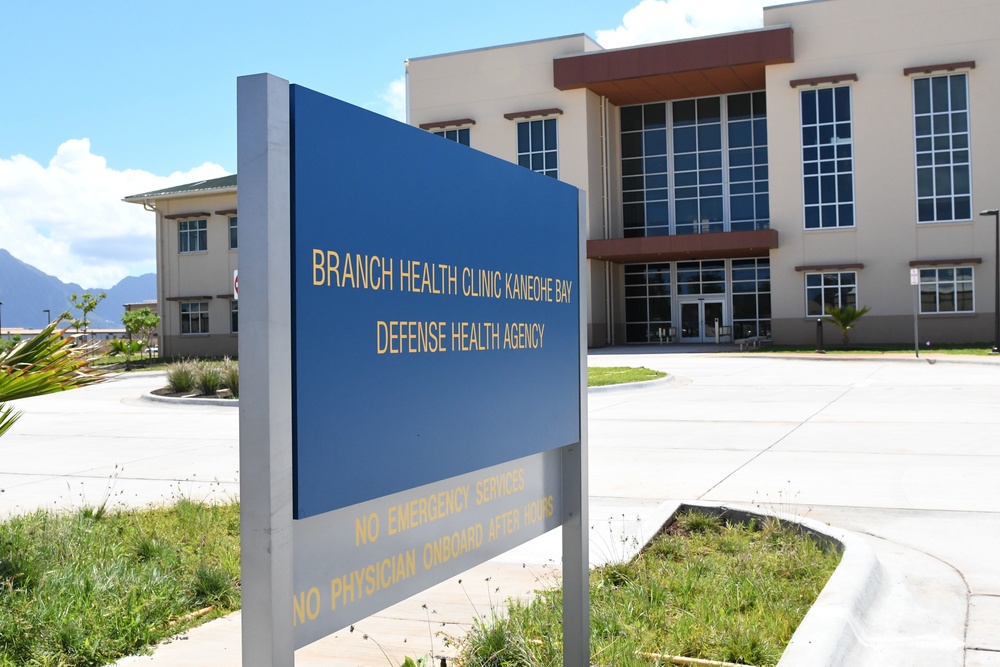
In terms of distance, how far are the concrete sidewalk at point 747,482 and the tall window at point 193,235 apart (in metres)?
31.9

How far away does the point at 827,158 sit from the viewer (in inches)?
1658

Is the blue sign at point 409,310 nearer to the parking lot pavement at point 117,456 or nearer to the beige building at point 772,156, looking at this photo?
the parking lot pavement at point 117,456

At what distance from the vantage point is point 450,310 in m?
3.11

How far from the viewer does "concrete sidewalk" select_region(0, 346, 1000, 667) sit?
475cm

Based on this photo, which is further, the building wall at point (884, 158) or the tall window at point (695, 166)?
the tall window at point (695, 166)

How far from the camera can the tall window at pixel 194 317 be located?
5222 cm

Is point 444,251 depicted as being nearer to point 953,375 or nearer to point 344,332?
point 344,332

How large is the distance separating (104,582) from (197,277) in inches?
1950

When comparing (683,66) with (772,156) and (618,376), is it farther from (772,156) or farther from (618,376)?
(618,376)

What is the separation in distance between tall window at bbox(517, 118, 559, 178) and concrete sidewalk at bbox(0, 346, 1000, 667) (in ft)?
88.8

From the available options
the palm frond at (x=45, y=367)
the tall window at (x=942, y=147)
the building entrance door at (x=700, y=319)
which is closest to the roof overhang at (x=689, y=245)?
the building entrance door at (x=700, y=319)

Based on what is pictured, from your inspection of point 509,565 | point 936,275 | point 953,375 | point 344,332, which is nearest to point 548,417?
point 344,332

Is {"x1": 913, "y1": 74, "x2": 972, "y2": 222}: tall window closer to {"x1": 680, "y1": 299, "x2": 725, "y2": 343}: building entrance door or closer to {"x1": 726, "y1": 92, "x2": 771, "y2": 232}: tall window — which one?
{"x1": 726, "y1": 92, "x2": 771, "y2": 232}: tall window

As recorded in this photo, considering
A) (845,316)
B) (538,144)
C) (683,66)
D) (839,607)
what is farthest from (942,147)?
(839,607)
